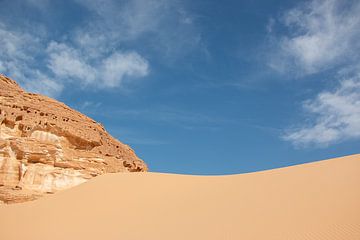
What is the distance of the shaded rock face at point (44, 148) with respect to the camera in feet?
59.2

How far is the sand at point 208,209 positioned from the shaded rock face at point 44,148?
2.43 meters

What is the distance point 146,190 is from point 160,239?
5167 mm

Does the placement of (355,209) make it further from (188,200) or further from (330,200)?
(188,200)

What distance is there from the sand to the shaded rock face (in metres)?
2.43

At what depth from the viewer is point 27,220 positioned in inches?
539

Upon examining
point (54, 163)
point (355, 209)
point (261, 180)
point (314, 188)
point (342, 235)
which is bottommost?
point (342, 235)

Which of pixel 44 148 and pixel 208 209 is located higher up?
pixel 44 148

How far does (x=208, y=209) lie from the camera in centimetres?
1188

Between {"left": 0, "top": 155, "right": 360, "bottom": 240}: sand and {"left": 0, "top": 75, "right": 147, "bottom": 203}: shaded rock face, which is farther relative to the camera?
{"left": 0, "top": 75, "right": 147, "bottom": 203}: shaded rock face

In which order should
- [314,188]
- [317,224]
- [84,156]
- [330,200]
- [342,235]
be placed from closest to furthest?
[342,235] → [317,224] → [330,200] → [314,188] → [84,156]

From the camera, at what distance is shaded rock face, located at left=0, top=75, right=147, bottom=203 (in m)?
18.0

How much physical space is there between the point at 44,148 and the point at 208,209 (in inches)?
447

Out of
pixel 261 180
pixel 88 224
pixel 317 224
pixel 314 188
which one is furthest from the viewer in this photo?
pixel 261 180

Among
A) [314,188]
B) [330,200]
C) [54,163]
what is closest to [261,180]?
[314,188]
